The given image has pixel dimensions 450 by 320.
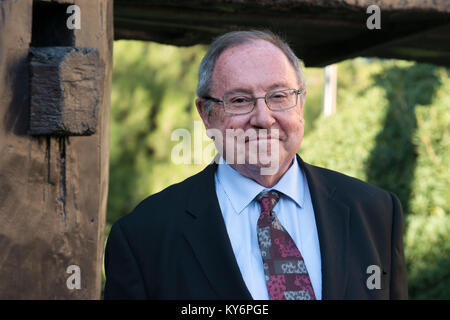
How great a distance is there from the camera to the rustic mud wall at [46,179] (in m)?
2.01

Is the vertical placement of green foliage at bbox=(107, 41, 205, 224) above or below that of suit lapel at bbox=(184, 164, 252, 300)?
above

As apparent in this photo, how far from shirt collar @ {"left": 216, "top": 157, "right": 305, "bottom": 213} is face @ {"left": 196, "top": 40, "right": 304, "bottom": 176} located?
54mm

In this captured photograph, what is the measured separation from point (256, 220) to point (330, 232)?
0.27 metres

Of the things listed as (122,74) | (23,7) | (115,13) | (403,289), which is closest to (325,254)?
(403,289)

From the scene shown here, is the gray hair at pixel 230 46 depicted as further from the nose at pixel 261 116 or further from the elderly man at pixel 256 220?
the nose at pixel 261 116

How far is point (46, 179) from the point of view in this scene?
209 cm

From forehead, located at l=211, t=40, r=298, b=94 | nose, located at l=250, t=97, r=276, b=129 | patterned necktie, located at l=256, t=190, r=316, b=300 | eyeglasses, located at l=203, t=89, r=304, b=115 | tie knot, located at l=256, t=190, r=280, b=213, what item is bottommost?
patterned necktie, located at l=256, t=190, r=316, b=300

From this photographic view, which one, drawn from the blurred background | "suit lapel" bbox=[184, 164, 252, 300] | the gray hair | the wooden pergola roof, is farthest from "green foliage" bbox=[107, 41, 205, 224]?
"suit lapel" bbox=[184, 164, 252, 300]

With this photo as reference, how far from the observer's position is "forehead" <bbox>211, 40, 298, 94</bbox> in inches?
83.1

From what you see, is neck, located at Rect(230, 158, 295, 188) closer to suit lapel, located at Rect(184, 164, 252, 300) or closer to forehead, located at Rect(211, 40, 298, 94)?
suit lapel, located at Rect(184, 164, 252, 300)

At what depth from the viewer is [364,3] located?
103 inches

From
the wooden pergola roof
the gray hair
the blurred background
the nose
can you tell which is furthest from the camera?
the blurred background

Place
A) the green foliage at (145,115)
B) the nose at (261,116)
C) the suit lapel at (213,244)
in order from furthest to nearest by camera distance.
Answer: the green foliage at (145,115) < the nose at (261,116) < the suit lapel at (213,244)

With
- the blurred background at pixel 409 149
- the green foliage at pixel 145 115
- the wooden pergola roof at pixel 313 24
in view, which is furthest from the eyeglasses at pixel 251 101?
the green foliage at pixel 145 115
